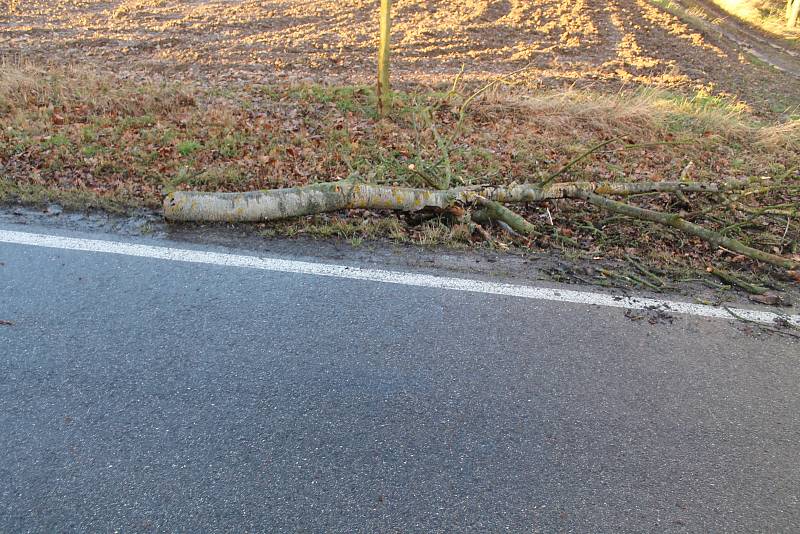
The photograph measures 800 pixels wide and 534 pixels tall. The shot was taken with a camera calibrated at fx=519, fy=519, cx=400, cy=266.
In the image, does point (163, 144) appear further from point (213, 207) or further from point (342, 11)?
point (342, 11)

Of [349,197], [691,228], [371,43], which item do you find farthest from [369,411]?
[371,43]

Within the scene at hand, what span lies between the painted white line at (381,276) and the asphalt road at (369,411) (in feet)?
0.43

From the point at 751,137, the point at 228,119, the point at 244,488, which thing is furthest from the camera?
the point at 751,137

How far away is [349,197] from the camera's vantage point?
4668mm

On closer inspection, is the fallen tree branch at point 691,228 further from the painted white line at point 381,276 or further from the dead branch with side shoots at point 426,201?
the painted white line at point 381,276

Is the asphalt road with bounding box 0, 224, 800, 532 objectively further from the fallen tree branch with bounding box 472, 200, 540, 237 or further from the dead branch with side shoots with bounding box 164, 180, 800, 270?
the fallen tree branch with bounding box 472, 200, 540, 237

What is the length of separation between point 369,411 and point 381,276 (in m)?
1.32

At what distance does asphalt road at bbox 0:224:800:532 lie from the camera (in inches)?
83.2

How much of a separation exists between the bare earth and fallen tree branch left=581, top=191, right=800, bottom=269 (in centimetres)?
571

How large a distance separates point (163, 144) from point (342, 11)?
12.8 m

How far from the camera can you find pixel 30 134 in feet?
19.6

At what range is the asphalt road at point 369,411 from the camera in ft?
6.93

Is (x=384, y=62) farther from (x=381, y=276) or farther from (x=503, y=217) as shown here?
(x=381, y=276)

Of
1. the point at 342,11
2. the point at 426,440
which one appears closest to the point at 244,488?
the point at 426,440
